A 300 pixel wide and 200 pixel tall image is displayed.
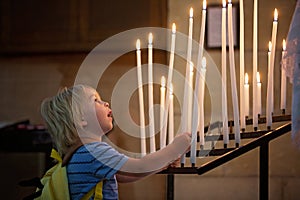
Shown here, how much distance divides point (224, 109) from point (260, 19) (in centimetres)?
108

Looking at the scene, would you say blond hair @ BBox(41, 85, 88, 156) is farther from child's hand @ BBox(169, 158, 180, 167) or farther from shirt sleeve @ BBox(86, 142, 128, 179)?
child's hand @ BBox(169, 158, 180, 167)

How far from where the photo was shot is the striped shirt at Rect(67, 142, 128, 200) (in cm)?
146

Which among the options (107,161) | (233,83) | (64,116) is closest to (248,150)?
(233,83)

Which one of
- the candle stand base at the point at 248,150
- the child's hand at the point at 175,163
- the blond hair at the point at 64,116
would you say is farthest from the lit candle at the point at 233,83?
the blond hair at the point at 64,116

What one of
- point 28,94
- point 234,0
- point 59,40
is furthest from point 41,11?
point 234,0

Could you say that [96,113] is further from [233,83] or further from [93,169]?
[233,83]

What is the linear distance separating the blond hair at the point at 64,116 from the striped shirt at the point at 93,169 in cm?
5

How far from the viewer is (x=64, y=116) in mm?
1540

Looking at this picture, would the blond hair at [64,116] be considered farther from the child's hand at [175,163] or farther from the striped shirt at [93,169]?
the child's hand at [175,163]

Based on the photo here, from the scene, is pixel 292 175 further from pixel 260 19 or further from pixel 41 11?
pixel 41 11

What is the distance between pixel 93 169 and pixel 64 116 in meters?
0.17

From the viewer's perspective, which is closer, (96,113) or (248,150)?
(248,150)

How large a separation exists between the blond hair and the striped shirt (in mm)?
50

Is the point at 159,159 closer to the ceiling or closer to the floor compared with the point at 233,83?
closer to the floor
